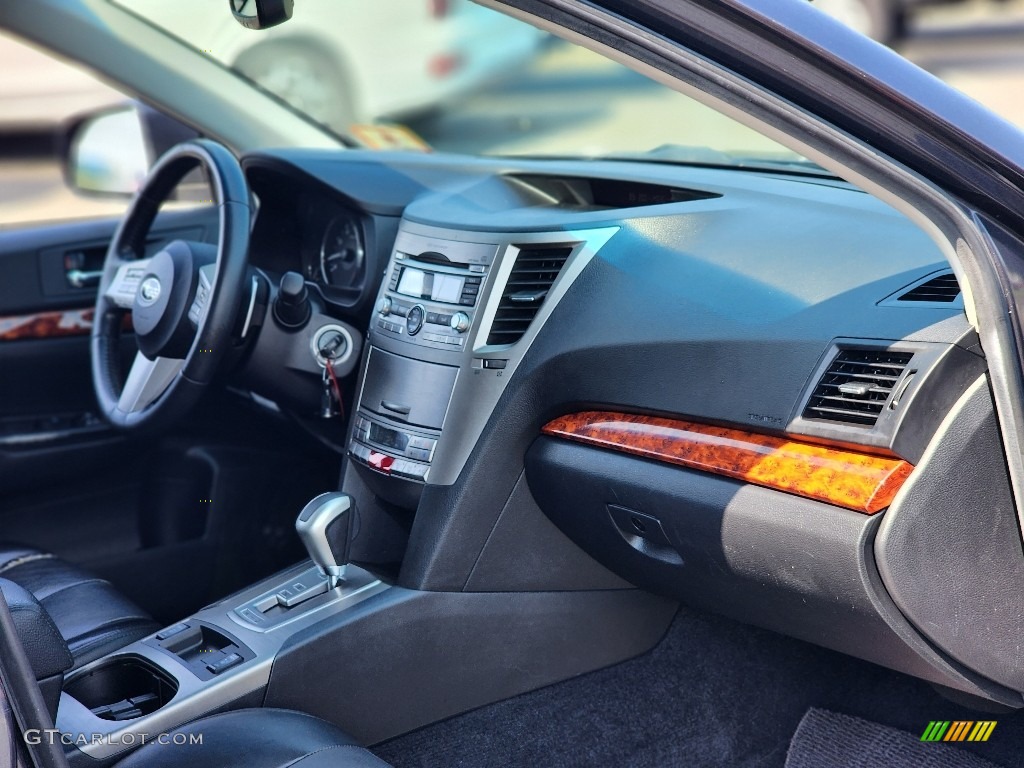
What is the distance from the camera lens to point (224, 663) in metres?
1.71

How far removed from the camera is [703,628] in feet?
7.22

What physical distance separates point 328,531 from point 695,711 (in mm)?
813

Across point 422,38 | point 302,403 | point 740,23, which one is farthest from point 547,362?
point 422,38

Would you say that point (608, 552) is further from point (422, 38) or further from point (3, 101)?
point (3, 101)

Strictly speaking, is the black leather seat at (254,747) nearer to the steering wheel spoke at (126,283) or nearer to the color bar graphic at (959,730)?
the steering wheel spoke at (126,283)

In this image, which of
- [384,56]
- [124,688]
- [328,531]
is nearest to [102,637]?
[124,688]

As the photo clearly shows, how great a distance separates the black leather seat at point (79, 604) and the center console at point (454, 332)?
0.50 metres

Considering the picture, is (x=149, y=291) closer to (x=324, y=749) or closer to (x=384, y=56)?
(x=324, y=749)

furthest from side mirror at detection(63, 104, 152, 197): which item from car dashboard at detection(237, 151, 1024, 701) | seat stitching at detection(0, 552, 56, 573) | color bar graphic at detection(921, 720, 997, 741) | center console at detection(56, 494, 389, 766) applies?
color bar graphic at detection(921, 720, 997, 741)

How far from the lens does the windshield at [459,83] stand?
2.68 metres

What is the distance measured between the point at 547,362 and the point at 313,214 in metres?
0.75

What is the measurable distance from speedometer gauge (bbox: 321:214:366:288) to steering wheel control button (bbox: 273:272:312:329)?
13 cm

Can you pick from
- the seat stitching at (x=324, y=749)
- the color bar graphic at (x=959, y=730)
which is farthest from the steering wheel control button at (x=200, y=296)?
the color bar graphic at (x=959, y=730)

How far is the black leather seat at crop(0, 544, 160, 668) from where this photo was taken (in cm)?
185
